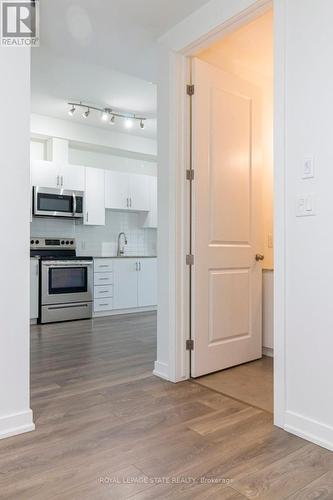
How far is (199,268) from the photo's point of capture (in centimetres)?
281

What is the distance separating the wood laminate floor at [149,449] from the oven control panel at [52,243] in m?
2.76

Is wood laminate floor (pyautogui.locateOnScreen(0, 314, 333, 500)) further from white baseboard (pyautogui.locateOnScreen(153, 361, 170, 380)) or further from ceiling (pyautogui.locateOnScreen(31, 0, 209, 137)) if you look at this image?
ceiling (pyautogui.locateOnScreen(31, 0, 209, 137))

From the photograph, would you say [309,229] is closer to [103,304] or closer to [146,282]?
[103,304]

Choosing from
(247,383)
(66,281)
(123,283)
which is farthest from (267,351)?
(66,281)

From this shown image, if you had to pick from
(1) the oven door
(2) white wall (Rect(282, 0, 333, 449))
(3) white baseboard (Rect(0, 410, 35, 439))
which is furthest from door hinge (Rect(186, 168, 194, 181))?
(1) the oven door

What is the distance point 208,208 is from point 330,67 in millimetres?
1270

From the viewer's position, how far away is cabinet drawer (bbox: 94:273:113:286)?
17.9 feet

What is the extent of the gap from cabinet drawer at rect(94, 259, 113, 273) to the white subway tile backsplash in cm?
61

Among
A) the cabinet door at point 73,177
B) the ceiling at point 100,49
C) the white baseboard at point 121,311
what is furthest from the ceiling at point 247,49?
the white baseboard at point 121,311

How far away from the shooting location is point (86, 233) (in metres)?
5.96

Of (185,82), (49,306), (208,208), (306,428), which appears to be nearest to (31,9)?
(185,82)

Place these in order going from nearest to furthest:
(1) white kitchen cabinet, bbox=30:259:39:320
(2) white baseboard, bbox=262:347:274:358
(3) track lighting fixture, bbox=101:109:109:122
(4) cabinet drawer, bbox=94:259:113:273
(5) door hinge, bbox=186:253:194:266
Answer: (5) door hinge, bbox=186:253:194:266 < (2) white baseboard, bbox=262:347:274:358 < (1) white kitchen cabinet, bbox=30:259:39:320 < (3) track lighting fixture, bbox=101:109:109:122 < (4) cabinet drawer, bbox=94:259:113:273

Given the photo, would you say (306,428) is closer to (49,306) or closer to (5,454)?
(5,454)

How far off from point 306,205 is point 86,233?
14.7ft
